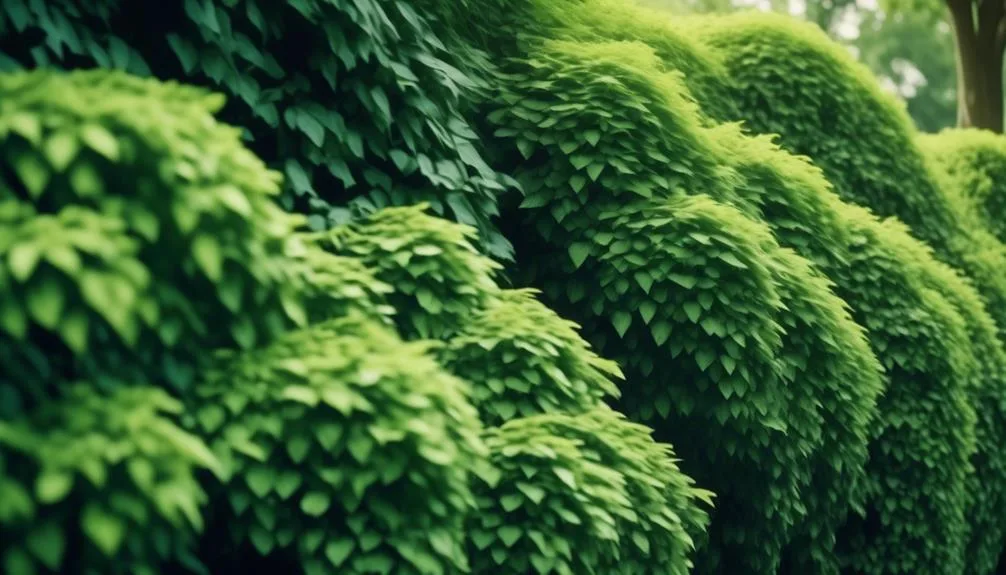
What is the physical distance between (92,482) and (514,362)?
223cm

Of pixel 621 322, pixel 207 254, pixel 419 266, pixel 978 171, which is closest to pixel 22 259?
pixel 207 254

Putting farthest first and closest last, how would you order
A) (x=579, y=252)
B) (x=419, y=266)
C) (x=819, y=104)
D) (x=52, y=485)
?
(x=819, y=104) < (x=579, y=252) < (x=419, y=266) < (x=52, y=485)

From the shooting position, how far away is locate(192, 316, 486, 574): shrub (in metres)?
3.17

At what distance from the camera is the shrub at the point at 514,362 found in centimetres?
439

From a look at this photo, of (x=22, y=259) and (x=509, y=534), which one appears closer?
(x=22, y=259)

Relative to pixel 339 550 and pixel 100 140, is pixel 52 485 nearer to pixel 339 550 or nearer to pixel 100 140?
pixel 100 140

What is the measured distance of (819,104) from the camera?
31.5ft

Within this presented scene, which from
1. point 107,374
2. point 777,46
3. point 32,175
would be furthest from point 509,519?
point 777,46

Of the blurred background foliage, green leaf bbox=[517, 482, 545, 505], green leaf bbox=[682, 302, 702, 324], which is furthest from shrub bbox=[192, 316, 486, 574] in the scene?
the blurred background foliage

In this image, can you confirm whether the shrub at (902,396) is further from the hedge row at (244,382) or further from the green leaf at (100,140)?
the green leaf at (100,140)

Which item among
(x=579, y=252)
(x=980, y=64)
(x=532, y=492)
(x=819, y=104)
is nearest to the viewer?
(x=532, y=492)

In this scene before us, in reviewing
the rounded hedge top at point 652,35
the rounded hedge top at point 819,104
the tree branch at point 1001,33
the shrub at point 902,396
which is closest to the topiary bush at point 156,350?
the rounded hedge top at point 652,35

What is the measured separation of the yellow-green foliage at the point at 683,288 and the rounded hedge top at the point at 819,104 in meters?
2.91

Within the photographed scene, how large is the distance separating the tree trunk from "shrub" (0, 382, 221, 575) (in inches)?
692
